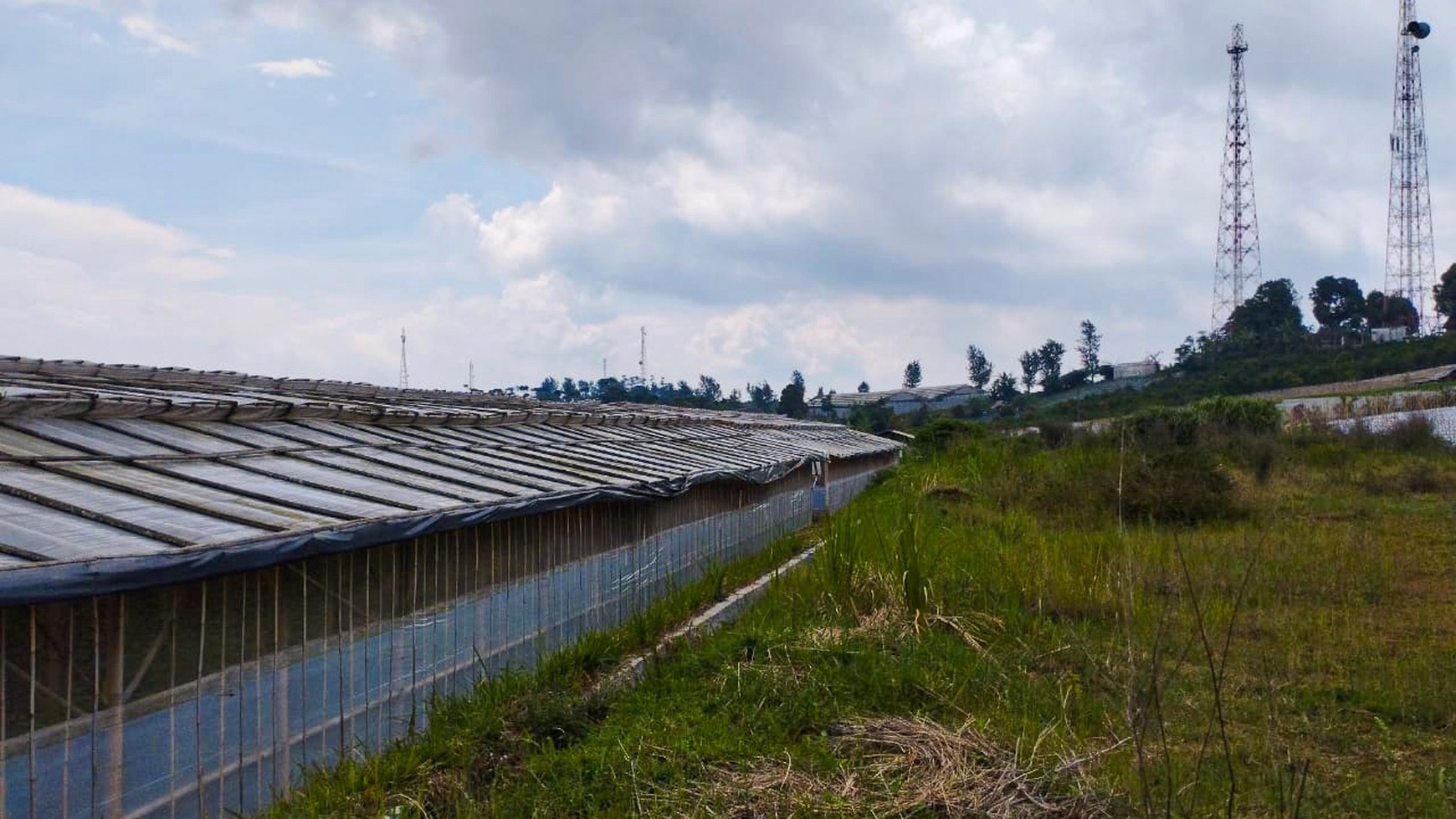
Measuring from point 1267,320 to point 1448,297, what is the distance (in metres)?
10.00

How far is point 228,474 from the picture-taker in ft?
23.2

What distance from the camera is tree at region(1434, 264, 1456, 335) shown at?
206 feet

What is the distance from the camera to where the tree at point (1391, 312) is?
65125mm

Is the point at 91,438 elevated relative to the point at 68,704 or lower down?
elevated

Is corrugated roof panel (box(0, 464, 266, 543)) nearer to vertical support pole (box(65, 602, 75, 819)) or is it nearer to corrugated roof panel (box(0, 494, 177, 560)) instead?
corrugated roof panel (box(0, 494, 177, 560))

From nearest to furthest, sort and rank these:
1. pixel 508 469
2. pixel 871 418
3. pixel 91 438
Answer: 1. pixel 91 438
2. pixel 508 469
3. pixel 871 418

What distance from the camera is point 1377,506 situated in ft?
58.7

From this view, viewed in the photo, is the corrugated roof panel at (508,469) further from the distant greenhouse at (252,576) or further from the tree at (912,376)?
the tree at (912,376)

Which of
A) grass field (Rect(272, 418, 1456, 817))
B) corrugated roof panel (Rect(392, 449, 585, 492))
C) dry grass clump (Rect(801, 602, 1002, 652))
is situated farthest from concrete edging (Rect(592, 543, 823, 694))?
corrugated roof panel (Rect(392, 449, 585, 492))

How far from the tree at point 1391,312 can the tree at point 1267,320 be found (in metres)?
5.04

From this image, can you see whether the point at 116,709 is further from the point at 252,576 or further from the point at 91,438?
the point at 91,438

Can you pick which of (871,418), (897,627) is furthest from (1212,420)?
(871,418)

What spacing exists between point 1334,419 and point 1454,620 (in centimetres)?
2536

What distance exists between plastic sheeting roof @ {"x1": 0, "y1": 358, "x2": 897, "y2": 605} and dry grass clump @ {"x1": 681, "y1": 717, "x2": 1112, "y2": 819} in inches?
101
